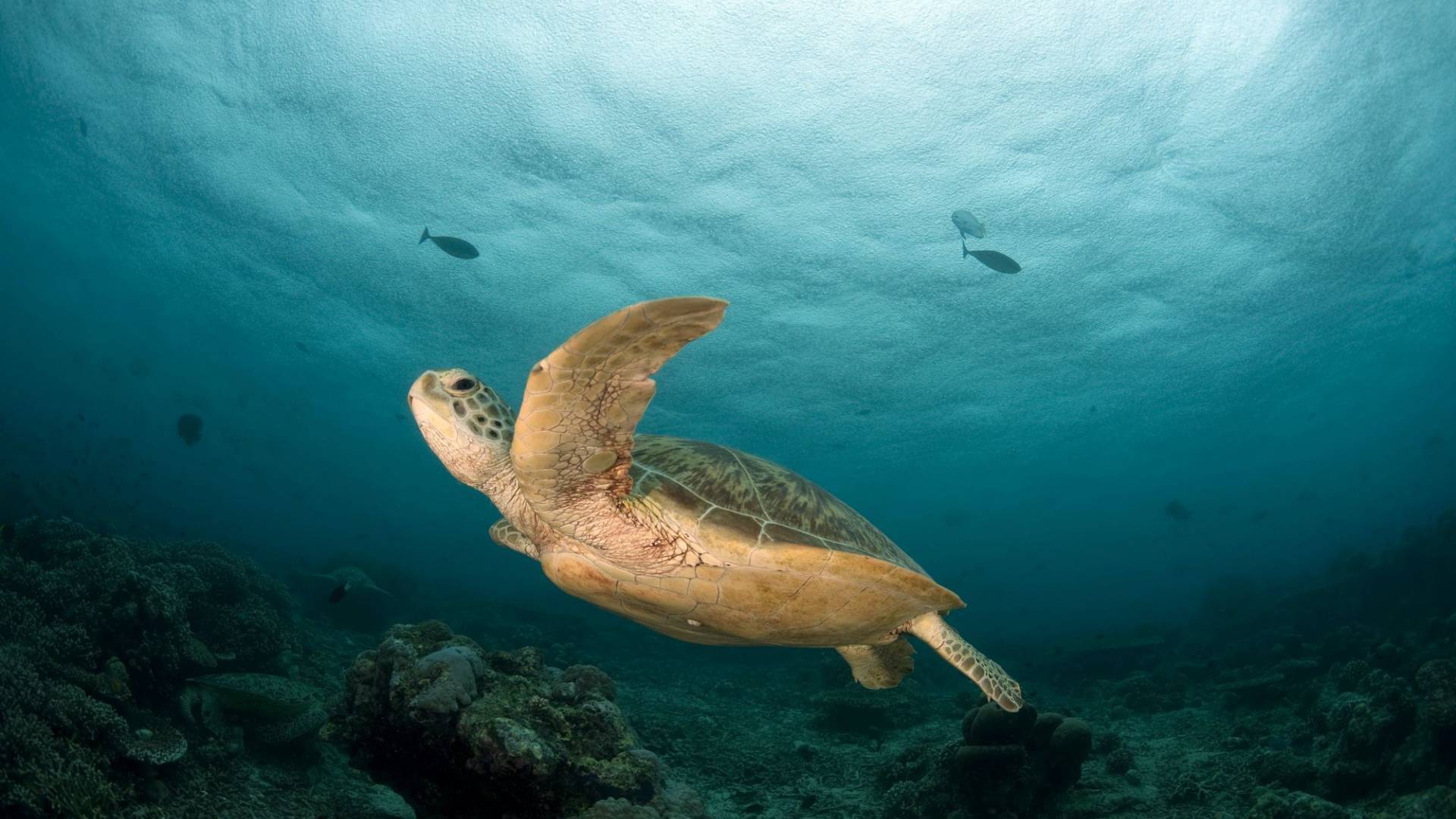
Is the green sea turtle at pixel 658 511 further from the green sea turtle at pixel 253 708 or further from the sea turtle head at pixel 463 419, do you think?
the green sea turtle at pixel 253 708

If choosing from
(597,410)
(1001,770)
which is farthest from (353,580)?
(597,410)

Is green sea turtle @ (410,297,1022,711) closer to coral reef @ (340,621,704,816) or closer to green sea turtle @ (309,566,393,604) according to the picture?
coral reef @ (340,621,704,816)

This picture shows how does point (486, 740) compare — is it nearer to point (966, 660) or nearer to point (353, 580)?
point (966, 660)

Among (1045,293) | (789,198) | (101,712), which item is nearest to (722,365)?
(789,198)

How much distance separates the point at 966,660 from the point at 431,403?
13.6ft

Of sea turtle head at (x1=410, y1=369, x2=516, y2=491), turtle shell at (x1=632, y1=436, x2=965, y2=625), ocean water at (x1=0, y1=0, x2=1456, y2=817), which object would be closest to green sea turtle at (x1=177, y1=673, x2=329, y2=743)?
ocean water at (x1=0, y1=0, x2=1456, y2=817)

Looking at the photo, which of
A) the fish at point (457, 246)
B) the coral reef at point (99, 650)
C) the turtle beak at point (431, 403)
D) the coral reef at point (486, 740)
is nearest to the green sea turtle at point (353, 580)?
the coral reef at point (99, 650)

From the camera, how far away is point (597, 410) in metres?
2.73

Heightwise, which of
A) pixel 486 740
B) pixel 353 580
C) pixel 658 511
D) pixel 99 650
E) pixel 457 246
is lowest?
pixel 353 580

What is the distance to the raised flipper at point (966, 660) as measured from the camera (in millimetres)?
4441

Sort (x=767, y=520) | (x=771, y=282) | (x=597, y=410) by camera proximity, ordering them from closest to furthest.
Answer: (x=597, y=410)
(x=767, y=520)
(x=771, y=282)

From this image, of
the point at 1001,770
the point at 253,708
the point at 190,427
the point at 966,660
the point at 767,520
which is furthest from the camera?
the point at 190,427

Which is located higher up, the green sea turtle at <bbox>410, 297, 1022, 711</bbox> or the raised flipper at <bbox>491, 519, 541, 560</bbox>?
the green sea turtle at <bbox>410, 297, 1022, 711</bbox>

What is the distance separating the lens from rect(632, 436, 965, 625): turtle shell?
3.36 meters
